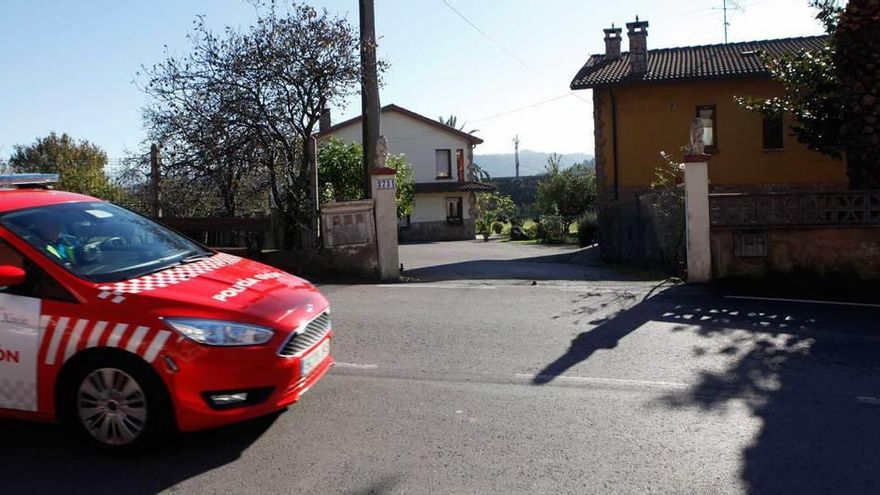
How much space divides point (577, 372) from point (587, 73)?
2016cm

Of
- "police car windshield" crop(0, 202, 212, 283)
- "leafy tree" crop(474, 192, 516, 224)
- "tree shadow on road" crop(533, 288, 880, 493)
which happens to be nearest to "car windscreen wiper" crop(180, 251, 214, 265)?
"police car windshield" crop(0, 202, 212, 283)

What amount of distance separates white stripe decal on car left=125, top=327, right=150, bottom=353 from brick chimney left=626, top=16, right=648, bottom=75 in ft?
73.1

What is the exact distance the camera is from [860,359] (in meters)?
6.66

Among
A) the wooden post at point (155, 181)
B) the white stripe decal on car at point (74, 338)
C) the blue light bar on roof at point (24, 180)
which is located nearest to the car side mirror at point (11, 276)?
the white stripe decal on car at point (74, 338)

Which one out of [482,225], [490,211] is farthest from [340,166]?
[490,211]

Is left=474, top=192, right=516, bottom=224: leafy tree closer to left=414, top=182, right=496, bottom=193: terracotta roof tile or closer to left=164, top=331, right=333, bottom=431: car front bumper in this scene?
left=414, top=182, right=496, bottom=193: terracotta roof tile

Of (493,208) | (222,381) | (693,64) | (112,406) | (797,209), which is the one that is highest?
(693,64)

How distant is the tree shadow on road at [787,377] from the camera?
4176 mm

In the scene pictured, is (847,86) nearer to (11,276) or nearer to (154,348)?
(154,348)

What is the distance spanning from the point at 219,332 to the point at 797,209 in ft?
32.2

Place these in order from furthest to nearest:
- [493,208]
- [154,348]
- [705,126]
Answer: [493,208]
[705,126]
[154,348]

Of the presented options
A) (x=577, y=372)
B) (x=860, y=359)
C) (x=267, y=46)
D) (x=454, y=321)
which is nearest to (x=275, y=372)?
(x=577, y=372)

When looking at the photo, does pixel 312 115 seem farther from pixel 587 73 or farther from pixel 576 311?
pixel 587 73

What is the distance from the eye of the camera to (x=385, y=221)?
41.1 ft
